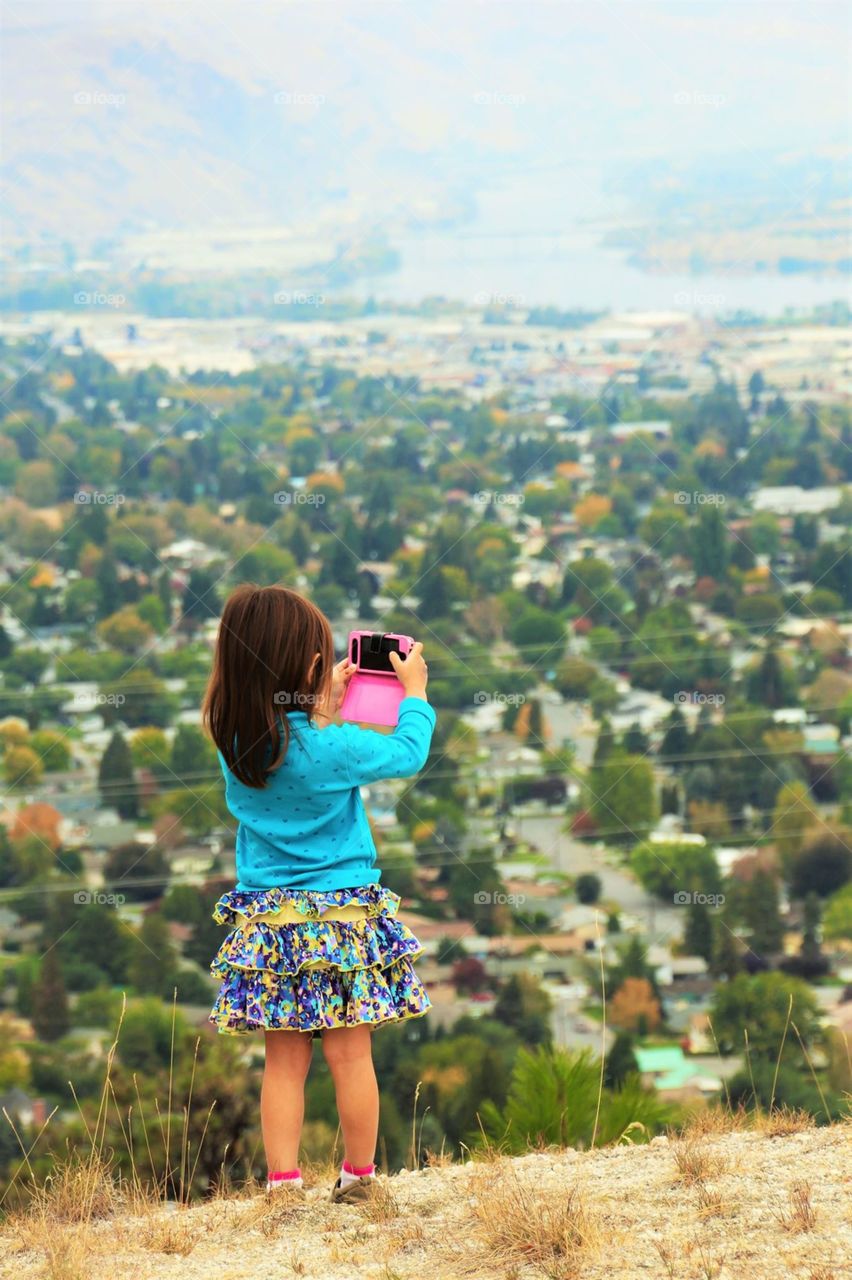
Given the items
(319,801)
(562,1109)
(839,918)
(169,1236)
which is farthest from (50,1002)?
(319,801)

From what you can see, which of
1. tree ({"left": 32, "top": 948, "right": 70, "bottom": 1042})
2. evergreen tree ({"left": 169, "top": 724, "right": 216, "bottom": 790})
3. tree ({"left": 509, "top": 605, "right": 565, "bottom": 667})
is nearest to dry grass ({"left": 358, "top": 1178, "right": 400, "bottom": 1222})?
tree ({"left": 32, "top": 948, "right": 70, "bottom": 1042})

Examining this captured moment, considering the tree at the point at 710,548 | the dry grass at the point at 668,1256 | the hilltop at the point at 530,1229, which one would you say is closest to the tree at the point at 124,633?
the tree at the point at 710,548

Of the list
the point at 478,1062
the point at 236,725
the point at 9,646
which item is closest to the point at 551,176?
the point at 9,646

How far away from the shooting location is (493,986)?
28.2m

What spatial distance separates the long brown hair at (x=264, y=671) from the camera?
213 cm

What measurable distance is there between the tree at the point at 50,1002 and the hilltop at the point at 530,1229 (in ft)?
Result: 75.8

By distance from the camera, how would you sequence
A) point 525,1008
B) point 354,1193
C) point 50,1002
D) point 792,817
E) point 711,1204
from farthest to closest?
1. point 792,817
2. point 525,1008
3. point 50,1002
4. point 354,1193
5. point 711,1204

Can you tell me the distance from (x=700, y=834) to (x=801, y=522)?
40.7ft

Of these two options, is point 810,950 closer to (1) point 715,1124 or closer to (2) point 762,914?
Answer: (2) point 762,914

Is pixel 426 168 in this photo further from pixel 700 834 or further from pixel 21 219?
pixel 700 834

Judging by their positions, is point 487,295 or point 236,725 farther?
point 487,295

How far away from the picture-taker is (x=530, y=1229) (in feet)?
6.57

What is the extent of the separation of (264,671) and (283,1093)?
0.60 metres

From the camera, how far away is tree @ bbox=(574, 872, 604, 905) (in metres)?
31.7
